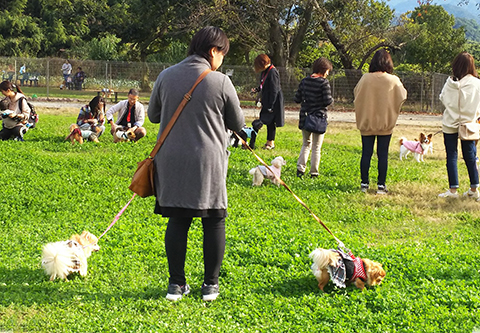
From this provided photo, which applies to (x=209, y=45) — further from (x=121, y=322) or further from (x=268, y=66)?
(x=268, y=66)

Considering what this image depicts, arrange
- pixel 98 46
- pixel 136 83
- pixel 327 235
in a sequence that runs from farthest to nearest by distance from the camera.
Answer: pixel 98 46 → pixel 136 83 → pixel 327 235

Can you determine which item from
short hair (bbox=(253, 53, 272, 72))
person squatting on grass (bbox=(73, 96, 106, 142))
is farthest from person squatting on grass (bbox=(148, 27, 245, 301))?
person squatting on grass (bbox=(73, 96, 106, 142))

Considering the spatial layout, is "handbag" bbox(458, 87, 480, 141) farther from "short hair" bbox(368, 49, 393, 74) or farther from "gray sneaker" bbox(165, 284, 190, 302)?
"gray sneaker" bbox(165, 284, 190, 302)

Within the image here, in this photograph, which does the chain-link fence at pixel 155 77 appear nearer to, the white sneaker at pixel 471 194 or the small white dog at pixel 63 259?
the white sneaker at pixel 471 194

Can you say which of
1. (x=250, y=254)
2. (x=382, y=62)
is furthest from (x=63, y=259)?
(x=382, y=62)

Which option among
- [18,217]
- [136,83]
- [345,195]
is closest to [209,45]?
[18,217]

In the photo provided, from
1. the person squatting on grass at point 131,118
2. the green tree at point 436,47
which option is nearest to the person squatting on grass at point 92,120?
the person squatting on grass at point 131,118

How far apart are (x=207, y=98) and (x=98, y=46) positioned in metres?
40.6

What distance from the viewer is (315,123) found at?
30.7ft

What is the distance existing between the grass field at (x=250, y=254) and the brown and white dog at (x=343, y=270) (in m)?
0.10

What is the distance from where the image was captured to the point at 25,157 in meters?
10.4

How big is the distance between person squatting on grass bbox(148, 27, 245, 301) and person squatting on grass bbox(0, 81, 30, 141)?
8.75m

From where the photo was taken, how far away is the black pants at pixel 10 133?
40.4ft

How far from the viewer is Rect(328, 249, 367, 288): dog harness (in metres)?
4.80
